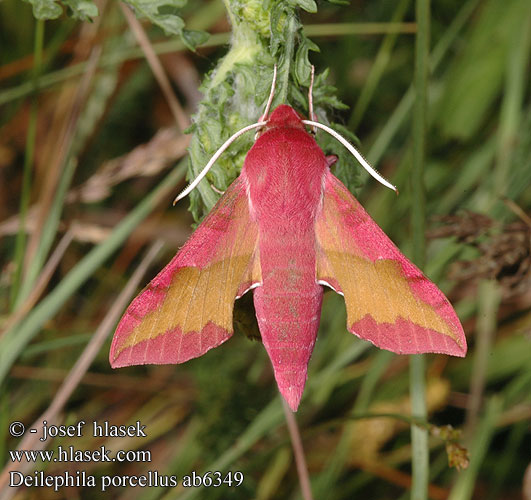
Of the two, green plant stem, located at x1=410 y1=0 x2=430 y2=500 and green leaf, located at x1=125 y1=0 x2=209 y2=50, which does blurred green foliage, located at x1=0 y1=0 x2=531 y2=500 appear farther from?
green leaf, located at x1=125 y1=0 x2=209 y2=50

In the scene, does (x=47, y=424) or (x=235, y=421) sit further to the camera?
(x=235, y=421)

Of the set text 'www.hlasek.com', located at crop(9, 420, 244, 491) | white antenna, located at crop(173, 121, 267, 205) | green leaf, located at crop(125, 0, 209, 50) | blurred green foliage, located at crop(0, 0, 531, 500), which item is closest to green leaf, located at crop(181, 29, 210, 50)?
green leaf, located at crop(125, 0, 209, 50)

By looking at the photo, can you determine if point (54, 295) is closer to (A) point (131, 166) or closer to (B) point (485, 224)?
(A) point (131, 166)

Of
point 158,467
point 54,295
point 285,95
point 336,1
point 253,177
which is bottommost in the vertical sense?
point 158,467

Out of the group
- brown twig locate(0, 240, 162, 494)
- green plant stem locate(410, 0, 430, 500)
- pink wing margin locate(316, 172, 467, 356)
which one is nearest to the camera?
pink wing margin locate(316, 172, 467, 356)

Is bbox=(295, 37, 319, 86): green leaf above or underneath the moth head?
above

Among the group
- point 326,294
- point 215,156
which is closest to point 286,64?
point 215,156

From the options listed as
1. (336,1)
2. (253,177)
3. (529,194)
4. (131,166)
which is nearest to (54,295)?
(131,166)

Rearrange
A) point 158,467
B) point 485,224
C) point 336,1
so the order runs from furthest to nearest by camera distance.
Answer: point 158,467
point 485,224
point 336,1
